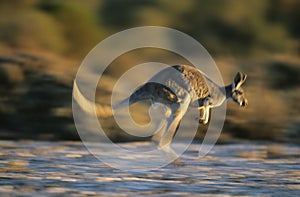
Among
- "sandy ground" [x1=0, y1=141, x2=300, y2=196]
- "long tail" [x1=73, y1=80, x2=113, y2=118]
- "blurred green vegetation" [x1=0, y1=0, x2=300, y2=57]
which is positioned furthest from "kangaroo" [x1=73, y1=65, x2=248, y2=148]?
"blurred green vegetation" [x1=0, y1=0, x2=300, y2=57]

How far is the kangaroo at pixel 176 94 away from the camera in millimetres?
10555

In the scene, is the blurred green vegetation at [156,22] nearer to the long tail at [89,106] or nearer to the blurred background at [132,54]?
the blurred background at [132,54]

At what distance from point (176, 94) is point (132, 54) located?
6.41 metres

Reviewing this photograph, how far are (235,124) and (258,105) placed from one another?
43.5 inches

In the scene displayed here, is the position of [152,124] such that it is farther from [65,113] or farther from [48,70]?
[48,70]

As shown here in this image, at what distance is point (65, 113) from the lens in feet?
44.7

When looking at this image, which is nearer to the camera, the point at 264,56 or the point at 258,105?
the point at 258,105

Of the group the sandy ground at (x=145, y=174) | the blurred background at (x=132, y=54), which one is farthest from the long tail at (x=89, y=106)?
the blurred background at (x=132, y=54)

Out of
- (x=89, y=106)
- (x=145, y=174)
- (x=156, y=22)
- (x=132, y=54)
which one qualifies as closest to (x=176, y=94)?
(x=89, y=106)

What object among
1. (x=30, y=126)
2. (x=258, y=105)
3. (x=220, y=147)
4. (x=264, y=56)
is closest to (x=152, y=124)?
(x=220, y=147)

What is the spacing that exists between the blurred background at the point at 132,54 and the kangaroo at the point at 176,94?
82.5 inches

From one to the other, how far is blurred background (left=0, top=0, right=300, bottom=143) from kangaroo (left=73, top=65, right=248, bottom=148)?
2.10 metres

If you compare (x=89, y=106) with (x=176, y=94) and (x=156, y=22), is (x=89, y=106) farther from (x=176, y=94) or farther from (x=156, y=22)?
(x=156, y=22)

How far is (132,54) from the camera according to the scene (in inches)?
664
